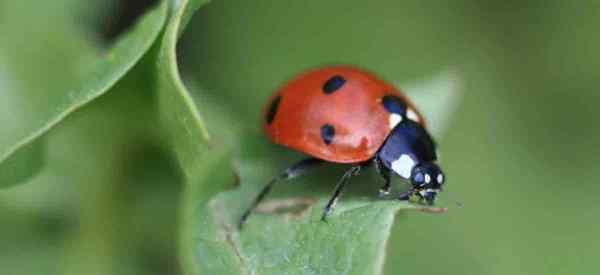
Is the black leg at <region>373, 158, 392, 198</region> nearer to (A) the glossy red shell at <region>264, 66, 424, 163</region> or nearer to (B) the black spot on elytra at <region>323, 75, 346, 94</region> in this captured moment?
(A) the glossy red shell at <region>264, 66, 424, 163</region>

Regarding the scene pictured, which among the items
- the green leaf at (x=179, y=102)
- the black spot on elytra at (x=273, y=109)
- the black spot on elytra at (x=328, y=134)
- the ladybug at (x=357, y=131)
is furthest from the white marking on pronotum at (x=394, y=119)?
the green leaf at (x=179, y=102)

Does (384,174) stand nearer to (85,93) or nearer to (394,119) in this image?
(394,119)

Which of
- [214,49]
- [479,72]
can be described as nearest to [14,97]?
[214,49]

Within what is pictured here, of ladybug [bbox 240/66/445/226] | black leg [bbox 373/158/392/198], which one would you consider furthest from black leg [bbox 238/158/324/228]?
black leg [bbox 373/158/392/198]

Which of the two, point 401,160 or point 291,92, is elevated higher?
point 291,92

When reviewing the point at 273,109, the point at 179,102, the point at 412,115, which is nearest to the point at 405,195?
the point at 412,115

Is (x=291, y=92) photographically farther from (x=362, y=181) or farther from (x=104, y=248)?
(x=104, y=248)

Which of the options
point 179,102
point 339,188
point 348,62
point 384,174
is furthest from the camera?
point 348,62
